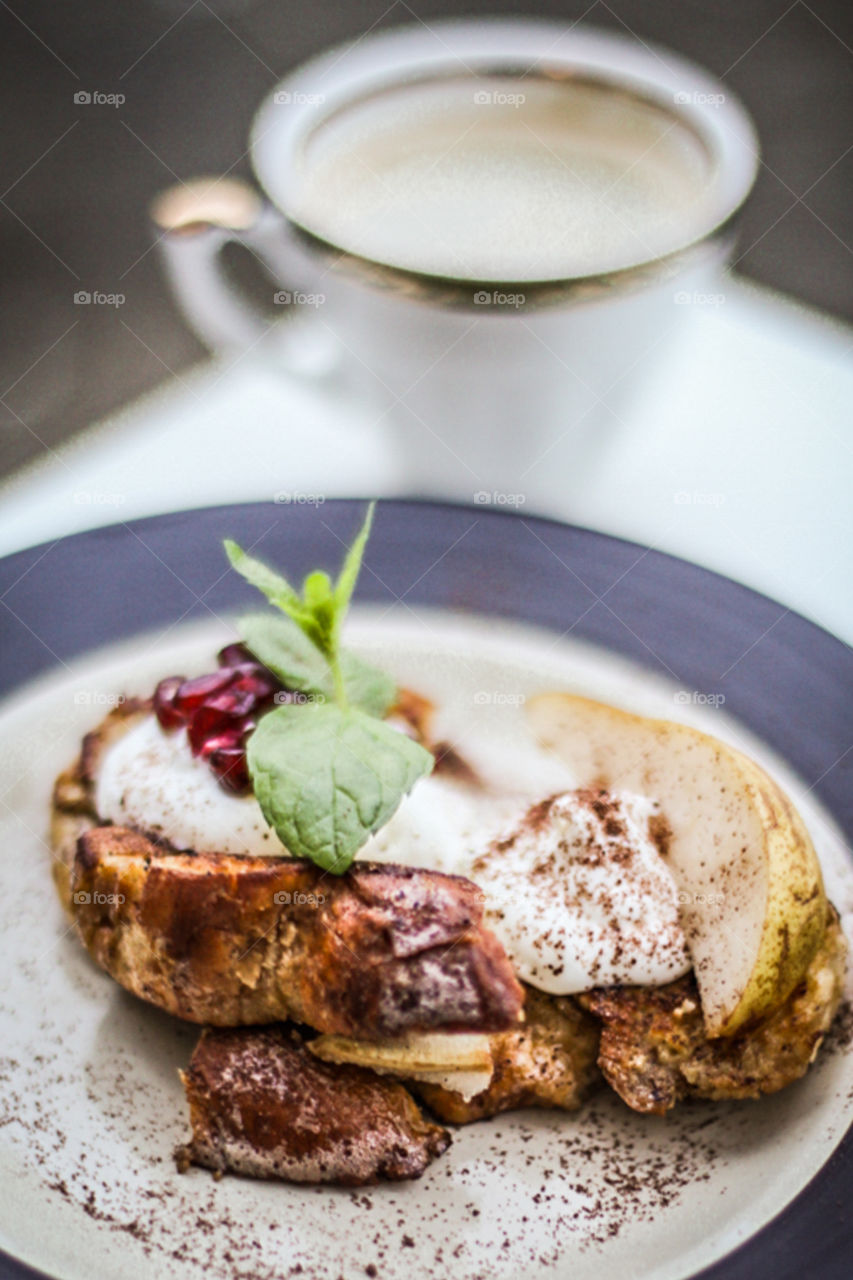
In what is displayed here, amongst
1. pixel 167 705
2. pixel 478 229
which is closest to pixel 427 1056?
pixel 167 705

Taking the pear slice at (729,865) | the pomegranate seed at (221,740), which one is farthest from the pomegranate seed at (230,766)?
the pear slice at (729,865)

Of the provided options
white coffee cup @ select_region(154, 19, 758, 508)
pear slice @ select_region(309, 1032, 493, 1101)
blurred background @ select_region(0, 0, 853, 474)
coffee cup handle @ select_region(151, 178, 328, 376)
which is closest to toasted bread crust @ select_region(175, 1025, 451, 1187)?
pear slice @ select_region(309, 1032, 493, 1101)

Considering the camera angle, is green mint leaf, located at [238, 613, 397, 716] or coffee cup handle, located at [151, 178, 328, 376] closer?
green mint leaf, located at [238, 613, 397, 716]

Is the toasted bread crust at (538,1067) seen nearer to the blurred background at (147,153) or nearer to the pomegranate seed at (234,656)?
the pomegranate seed at (234,656)

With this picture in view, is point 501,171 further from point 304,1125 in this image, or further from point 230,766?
point 304,1125

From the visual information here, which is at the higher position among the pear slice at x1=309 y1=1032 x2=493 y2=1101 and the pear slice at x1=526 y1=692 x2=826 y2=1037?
the pear slice at x1=526 y1=692 x2=826 y2=1037

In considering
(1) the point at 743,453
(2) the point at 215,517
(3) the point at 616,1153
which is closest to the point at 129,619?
(2) the point at 215,517

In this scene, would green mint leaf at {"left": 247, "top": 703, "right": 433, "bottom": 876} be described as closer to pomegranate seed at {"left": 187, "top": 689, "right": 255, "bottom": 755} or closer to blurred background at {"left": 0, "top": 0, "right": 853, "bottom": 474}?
pomegranate seed at {"left": 187, "top": 689, "right": 255, "bottom": 755}
